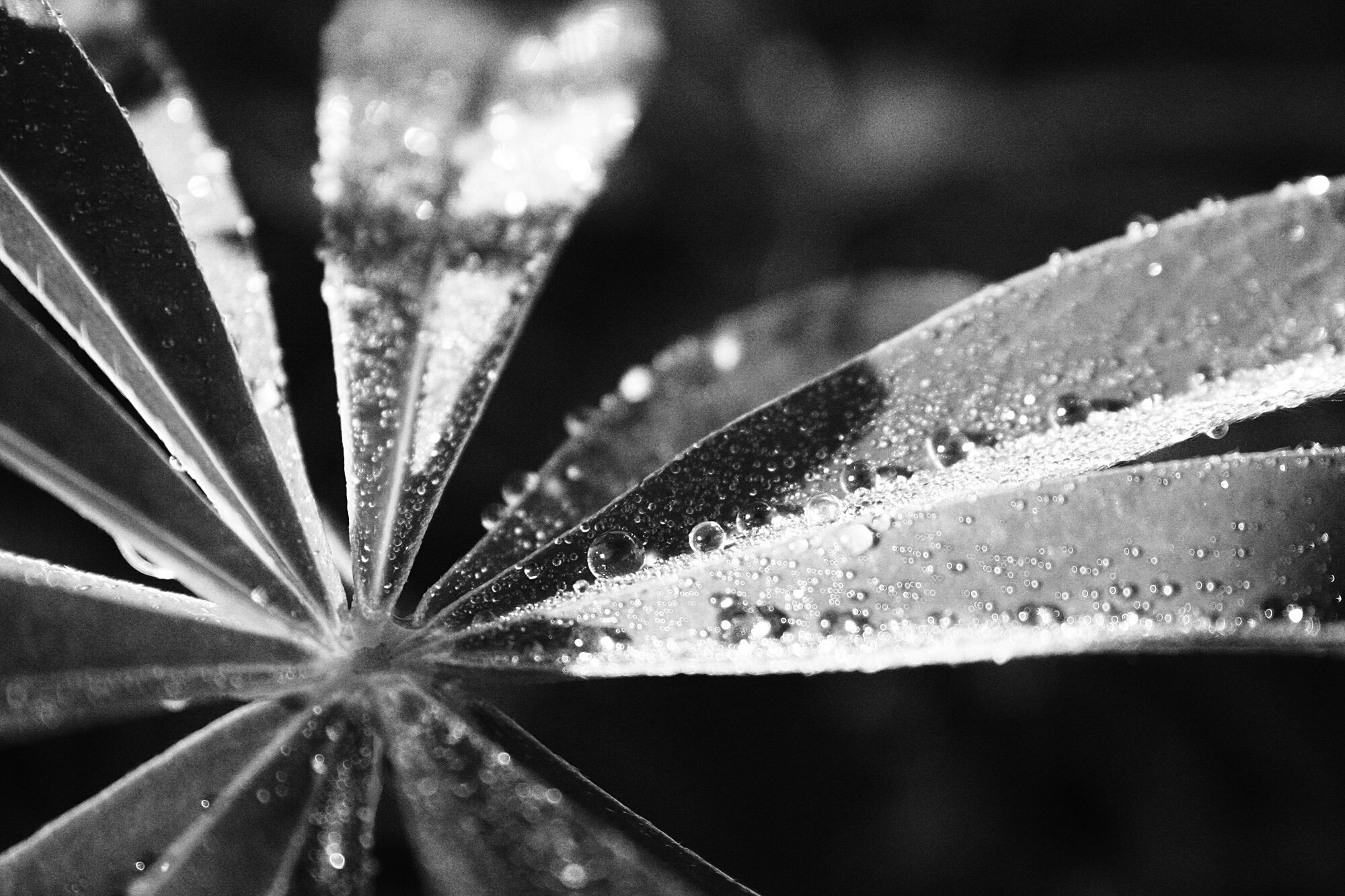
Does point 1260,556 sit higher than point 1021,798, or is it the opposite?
point 1260,556

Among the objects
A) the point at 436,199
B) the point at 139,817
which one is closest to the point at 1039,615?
the point at 139,817

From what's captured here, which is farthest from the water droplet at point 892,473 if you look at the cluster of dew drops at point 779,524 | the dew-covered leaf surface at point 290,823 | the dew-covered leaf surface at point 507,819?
the dew-covered leaf surface at point 290,823

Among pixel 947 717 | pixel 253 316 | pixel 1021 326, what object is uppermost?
pixel 1021 326

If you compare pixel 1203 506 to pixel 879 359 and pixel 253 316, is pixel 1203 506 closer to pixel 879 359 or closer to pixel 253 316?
pixel 879 359

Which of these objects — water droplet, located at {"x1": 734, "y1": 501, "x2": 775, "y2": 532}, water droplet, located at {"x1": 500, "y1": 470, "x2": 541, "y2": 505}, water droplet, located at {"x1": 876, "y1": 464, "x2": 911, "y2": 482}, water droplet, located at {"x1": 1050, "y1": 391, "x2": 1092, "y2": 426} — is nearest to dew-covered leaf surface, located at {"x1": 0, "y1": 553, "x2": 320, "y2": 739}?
water droplet, located at {"x1": 500, "y1": 470, "x2": 541, "y2": 505}

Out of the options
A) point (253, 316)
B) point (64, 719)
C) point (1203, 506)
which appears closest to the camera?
point (64, 719)

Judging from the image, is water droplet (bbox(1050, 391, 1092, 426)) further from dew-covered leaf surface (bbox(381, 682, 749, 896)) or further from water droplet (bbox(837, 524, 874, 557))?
dew-covered leaf surface (bbox(381, 682, 749, 896))

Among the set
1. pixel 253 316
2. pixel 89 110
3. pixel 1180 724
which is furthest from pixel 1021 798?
pixel 89 110
